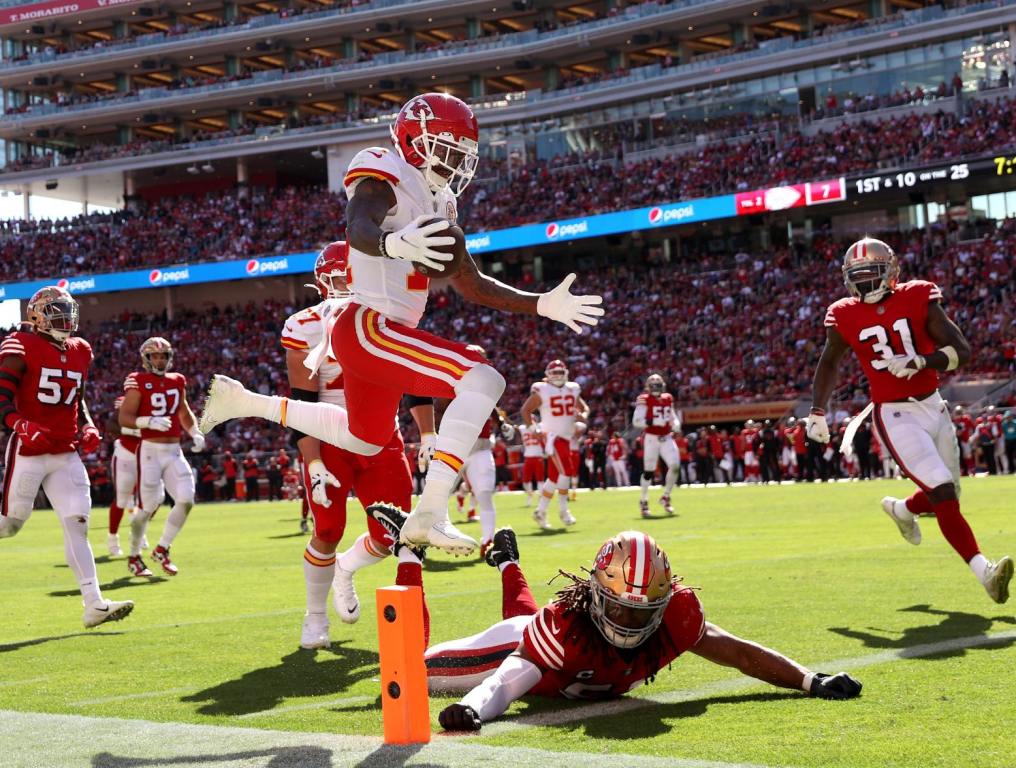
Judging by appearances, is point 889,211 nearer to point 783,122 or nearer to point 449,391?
point 783,122

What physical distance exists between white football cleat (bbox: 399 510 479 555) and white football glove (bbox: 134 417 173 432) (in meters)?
7.53

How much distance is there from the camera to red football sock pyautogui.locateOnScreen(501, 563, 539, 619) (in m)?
5.68

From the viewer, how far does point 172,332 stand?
51469mm

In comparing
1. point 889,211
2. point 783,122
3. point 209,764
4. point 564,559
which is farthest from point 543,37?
point 209,764

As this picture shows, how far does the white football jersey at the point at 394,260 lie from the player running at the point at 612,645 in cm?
153

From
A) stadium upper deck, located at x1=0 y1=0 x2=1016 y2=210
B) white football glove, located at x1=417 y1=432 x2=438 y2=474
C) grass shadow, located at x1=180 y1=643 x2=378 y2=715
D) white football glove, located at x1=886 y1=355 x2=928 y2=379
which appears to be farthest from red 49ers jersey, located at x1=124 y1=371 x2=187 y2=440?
stadium upper deck, located at x1=0 y1=0 x2=1016 y2=210

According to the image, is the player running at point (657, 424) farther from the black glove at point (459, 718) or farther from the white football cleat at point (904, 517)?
the black glove at point (459, 718)

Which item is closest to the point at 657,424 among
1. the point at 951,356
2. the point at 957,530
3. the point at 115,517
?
the point at 115,517

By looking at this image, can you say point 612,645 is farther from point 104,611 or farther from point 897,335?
point 104,611

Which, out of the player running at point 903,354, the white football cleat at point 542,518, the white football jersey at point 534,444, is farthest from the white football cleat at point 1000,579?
the white football jersey at point 534,444

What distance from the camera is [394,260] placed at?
19.0 feet

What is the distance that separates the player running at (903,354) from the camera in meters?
7.96

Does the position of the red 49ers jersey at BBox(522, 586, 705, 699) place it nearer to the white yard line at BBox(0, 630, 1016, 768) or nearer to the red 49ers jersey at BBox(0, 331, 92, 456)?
the white yard line at BBox(0, 630, 1016, 768)

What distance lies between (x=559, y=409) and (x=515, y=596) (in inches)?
517
